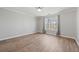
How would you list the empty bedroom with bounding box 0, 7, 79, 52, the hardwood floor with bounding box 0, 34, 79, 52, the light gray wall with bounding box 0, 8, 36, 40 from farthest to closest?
the light gray wall with bounding box 0, 8, 36, 40, the empty bedroom with bounding box 0, 7, 79, 52, the hardwood floor with bounding box 0, 34, 79, 52

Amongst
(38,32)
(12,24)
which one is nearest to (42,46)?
(38,32)

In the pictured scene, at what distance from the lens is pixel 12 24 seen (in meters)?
3.73

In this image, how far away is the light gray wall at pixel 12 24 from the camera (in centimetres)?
328

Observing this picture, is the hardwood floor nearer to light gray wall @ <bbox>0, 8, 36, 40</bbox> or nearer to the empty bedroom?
the empty bedroom

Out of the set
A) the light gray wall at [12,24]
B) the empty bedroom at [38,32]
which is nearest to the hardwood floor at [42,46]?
the empty bedroom at [38,32]

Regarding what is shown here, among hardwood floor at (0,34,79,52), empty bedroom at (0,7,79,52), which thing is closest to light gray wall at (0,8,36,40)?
empty bedroom at (0,7,79,52)

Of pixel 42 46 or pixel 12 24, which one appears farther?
pixel 12 24

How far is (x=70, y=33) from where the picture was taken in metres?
2.87

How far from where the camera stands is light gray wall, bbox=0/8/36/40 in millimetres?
3275

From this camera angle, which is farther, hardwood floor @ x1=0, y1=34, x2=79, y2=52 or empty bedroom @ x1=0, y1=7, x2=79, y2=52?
empty bedroom @ x1=0, y1=7, x2=79, y2=52

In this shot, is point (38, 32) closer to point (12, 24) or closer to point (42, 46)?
point (12, 24)

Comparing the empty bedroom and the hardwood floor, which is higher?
the empty bedroom

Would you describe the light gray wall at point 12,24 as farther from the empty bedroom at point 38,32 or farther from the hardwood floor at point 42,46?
the hardwood floor at point 42,46
